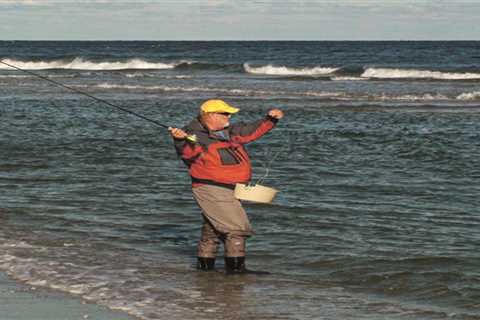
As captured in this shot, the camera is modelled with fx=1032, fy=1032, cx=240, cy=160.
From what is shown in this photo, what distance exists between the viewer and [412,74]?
154 feet

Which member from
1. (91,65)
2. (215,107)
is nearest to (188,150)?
(215,107)

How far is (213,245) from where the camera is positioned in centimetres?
831

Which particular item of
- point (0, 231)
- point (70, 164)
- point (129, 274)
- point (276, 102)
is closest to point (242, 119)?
point (276, 102)

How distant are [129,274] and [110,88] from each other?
2961 centimetres

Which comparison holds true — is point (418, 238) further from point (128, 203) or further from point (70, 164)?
point (70, 164)

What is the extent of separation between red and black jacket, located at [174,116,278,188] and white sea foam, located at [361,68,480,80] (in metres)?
36.9

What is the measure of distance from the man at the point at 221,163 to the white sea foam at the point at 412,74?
36843mm

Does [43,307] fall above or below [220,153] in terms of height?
below

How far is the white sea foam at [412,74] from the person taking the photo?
44500mm

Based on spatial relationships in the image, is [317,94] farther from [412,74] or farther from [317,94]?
[412,74]

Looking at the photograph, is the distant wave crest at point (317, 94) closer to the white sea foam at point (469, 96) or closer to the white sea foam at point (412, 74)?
the white sea foam at point (469, 96)

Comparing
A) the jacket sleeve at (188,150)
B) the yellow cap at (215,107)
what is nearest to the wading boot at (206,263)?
the jacket sleeve at (188,150)

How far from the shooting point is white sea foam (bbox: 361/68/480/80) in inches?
1752

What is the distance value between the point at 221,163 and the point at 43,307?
181 centimetres
